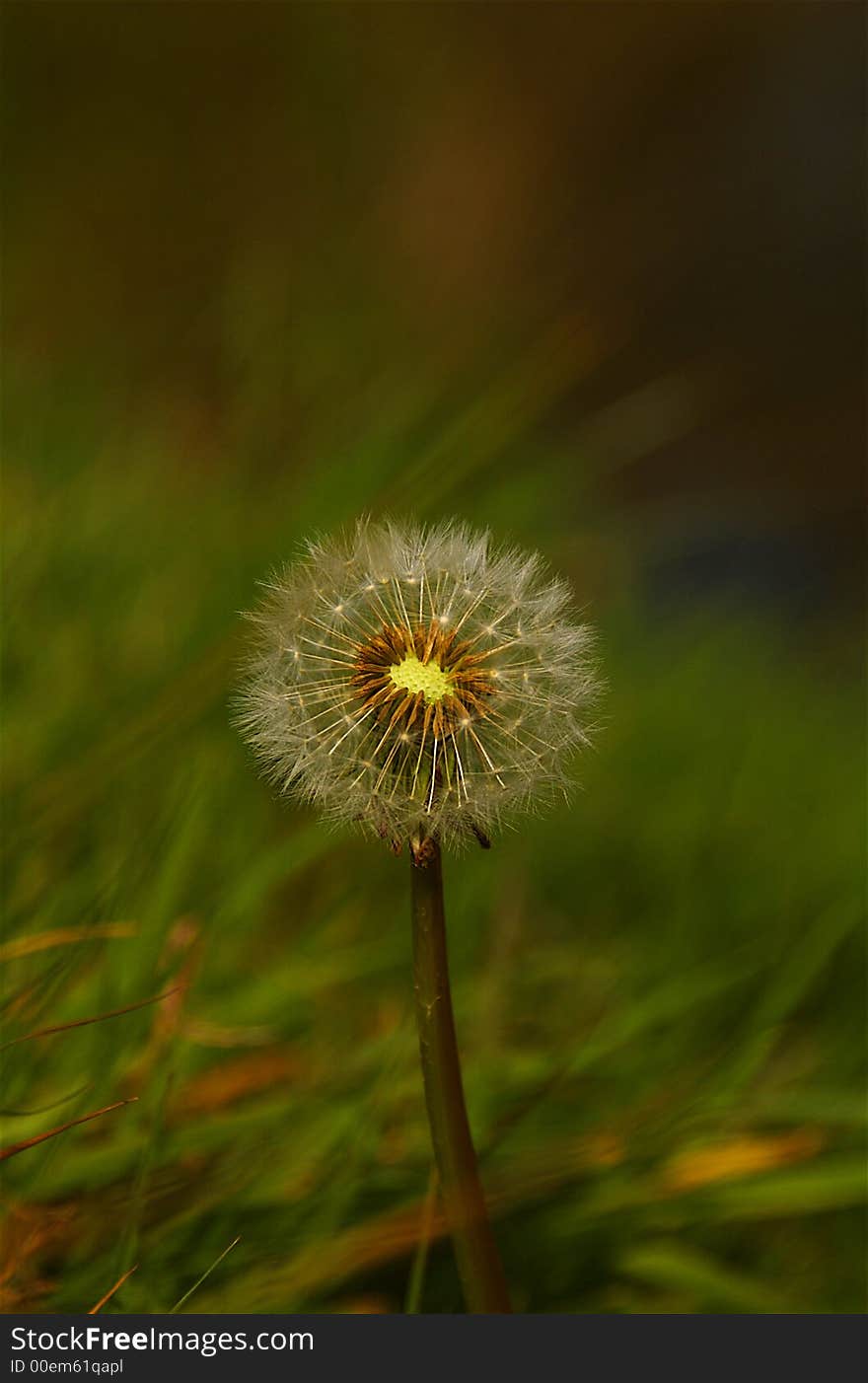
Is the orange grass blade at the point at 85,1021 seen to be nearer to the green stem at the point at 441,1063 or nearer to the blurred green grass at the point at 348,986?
the blurred green grass at the point at 348,986

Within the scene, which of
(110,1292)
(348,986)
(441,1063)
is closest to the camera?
(441,1063)

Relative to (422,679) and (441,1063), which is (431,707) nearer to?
(422,679)

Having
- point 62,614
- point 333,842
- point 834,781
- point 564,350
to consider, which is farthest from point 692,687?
point 62,614

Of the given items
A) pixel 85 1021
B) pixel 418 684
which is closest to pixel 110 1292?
pixel 85 1021

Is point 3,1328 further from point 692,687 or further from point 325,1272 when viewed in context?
point 692,687

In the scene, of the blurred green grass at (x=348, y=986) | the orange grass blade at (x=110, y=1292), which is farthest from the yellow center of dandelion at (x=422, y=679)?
the orange grass blade at (x=110, y=1292)

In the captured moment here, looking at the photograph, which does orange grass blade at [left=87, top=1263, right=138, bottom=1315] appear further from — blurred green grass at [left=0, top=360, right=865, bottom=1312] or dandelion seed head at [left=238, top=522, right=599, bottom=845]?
dandelion seed head at [left=238, top=522, right=599, bottom=845]

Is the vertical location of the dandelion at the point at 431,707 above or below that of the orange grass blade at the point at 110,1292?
above

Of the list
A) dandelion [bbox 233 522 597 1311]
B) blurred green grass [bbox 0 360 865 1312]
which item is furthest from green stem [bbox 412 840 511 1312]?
blurred green grass [bbox 0 360 865 1312]

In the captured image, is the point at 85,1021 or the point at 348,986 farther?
the point at 348,986
